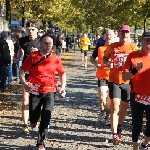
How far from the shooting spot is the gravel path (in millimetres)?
7540

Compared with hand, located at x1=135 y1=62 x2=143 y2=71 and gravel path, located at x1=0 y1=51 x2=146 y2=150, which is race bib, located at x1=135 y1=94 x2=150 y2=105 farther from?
gravel path, located at x1=0 y1=51 x2=146 y2=150

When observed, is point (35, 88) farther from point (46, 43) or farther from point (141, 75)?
point (141, 75)

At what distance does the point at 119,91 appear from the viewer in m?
7.77

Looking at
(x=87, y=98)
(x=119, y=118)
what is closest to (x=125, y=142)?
(x=119, y=118)

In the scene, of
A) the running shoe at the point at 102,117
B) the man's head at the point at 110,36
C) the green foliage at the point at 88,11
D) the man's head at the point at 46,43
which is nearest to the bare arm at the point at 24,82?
the man's head at the point at 46,43

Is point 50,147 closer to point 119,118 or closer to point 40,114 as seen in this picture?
point 40,114

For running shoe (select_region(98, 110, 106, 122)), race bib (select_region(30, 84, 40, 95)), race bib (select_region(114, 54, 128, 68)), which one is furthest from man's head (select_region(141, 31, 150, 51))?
running shoe (select_region(98, 110, 106, 122))

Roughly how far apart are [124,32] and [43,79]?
1.64 metres

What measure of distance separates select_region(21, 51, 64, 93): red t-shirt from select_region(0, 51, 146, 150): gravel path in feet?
3.53

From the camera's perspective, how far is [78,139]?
802cm

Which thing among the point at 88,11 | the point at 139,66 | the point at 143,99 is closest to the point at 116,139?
the point at 143,99

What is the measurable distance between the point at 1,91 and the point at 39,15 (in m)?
16.6

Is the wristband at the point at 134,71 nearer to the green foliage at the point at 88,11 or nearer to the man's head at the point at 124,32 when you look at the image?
the man's head at the point at 124,32

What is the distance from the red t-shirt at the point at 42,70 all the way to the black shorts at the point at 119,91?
1.16 metres
